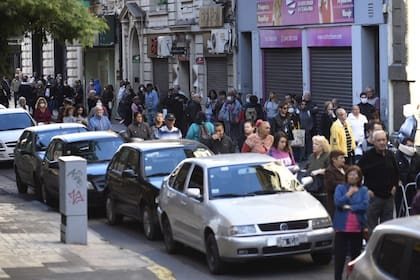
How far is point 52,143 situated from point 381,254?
592 inches

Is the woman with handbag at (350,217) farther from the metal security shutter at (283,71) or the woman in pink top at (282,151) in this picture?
the metal security shutter at (283,71)

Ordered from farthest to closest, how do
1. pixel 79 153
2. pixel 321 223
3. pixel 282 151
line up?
pixel 79 153 < pixel 282 151 < pixel 321 223

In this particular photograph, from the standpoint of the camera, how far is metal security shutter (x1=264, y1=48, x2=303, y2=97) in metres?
32.1

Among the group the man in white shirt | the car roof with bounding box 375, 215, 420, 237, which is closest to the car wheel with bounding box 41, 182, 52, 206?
the man in white shirt

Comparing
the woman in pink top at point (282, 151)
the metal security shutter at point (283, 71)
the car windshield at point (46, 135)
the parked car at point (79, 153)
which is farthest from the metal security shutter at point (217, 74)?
the woman in pink top at point (282, 151)

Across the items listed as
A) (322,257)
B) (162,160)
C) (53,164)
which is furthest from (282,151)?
(53,164)

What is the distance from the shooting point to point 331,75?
1169 inches

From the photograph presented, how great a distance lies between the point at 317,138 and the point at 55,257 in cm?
414

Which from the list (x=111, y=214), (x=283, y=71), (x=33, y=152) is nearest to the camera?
(x=111, y=214)

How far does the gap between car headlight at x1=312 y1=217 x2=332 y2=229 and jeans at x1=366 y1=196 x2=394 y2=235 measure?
52 cm

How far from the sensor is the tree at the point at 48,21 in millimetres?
13930

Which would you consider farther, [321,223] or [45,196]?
[45,196]

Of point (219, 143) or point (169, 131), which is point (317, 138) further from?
point (169, 131)

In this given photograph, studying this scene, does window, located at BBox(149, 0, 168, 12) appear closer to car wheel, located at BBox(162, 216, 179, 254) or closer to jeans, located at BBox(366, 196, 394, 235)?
car wheel, located at BBox(162, 216, 179, 254)
